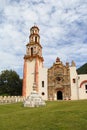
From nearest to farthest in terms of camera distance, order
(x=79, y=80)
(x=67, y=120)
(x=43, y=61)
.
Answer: (x=67, y=120) → (x=79, y=80) → (x=43, y=61)

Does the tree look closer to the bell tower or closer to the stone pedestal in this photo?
the bell tower

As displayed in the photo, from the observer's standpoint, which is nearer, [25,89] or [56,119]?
[56,119]

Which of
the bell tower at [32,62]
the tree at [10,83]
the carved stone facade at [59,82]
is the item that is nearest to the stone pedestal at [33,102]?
the bell tower at [32,62]

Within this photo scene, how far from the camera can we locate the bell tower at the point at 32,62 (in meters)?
46.3

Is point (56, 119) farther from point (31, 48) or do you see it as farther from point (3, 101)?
point (31, 48)

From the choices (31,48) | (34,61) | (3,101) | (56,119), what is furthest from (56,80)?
(56,119)

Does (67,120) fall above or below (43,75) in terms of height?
below

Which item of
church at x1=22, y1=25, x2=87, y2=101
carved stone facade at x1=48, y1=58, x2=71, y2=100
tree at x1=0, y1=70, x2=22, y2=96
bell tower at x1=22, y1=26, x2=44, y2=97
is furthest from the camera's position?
tree at x1=0, y1=70, x2=22, y2=96

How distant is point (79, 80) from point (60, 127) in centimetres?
3486

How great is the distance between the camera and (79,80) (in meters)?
44.6

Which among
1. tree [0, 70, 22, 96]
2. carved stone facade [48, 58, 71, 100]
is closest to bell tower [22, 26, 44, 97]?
carved stone facade [48, 58, 71, 100]

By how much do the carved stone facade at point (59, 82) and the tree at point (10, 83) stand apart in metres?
13.1

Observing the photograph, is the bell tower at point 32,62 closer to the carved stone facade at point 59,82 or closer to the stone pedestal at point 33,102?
the carved stone facade at point 59,82

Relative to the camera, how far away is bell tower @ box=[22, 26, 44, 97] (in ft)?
152
